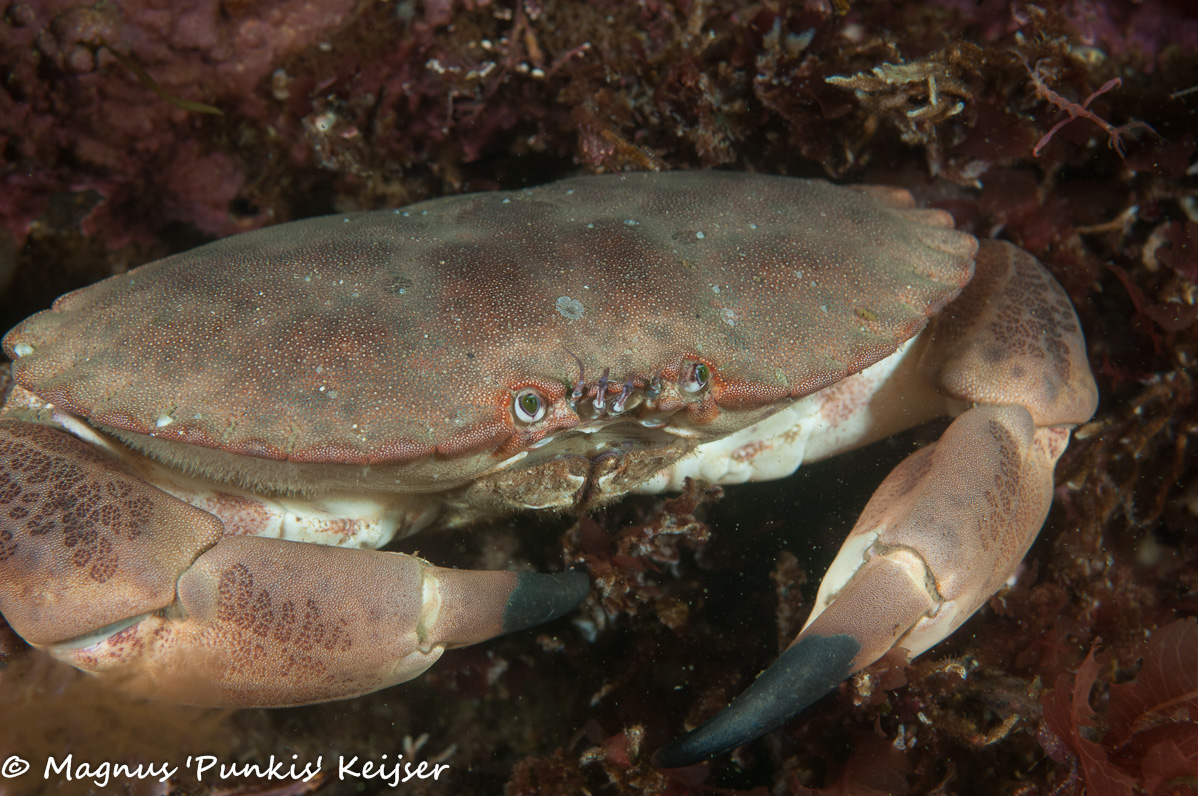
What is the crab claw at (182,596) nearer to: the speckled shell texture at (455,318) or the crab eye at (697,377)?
the speckled shell texture at (455,318)

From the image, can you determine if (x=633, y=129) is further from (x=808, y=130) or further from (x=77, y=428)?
(x=77, y=428)

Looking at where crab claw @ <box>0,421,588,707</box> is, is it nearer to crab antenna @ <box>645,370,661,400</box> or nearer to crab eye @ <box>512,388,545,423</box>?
crab eye @ <box>512,388,545,423</box>

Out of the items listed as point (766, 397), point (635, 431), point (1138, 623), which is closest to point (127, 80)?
point (635, 431)

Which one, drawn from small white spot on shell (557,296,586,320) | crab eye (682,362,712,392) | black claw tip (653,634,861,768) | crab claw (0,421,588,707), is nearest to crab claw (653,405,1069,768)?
black claw tip (653,634,861,768)

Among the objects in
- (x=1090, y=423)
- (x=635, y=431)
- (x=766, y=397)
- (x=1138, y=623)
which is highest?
(x=766, y=397)

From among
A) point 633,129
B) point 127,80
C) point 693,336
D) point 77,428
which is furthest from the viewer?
point 633,129

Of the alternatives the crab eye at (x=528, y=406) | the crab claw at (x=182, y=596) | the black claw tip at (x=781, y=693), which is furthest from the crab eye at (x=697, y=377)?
the crab claw at (x=182, y=596)

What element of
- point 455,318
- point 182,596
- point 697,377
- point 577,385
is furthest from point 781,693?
point 182,596
